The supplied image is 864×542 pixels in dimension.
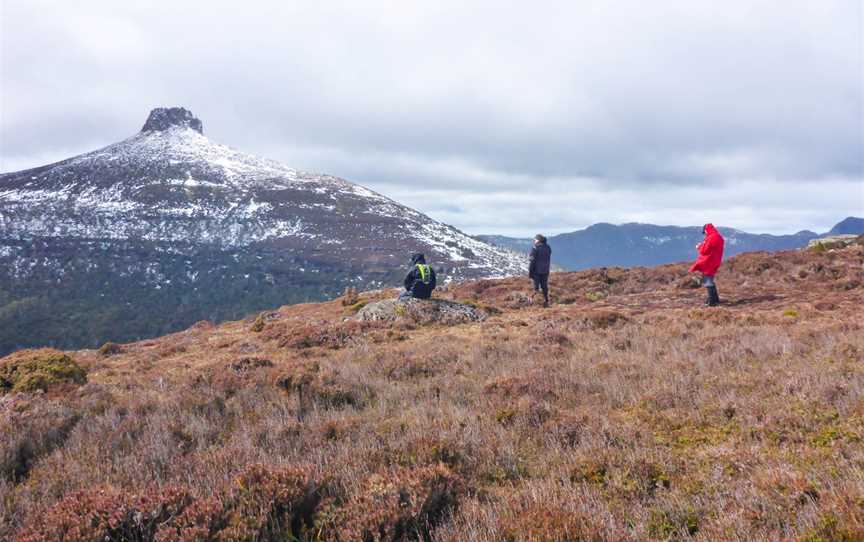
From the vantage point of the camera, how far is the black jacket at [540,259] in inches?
672

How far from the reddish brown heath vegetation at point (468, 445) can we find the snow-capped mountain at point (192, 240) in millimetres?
58249

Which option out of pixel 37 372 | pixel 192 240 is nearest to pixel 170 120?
pixel 192 240

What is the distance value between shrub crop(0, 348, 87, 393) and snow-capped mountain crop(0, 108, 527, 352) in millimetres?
55070

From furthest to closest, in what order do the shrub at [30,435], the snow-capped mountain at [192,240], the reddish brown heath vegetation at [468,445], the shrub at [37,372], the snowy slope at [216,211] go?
1. the snowy slope at [216,211]
2. the snow-capped mountain at [192,240]
3. the shrub at [37,372]
4. the shrub at [30,435]
5. the reddish brown heath vegetation at [468,445]

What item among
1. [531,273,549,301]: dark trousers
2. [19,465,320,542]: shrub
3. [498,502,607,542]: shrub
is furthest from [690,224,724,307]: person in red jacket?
[19,465,320,542]: shrub

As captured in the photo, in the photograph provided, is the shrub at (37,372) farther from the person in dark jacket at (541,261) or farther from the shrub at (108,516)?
the person in dark jacket at (541,261)

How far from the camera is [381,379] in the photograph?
7590mm

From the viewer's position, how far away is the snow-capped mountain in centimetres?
6950

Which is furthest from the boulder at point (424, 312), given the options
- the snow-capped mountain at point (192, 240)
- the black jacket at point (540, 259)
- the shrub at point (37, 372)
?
the snow-capped mountain at point (192, 240)

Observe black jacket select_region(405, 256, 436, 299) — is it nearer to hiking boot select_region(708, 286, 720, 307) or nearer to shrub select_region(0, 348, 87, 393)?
hiking boot select_region(708, 286, 720, 307)

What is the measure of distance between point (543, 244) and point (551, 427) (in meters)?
12.8

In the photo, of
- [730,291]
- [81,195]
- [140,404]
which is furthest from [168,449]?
[81,195]

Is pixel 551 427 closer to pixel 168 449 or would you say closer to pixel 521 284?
pixel 168 449

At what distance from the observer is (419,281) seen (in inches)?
650
